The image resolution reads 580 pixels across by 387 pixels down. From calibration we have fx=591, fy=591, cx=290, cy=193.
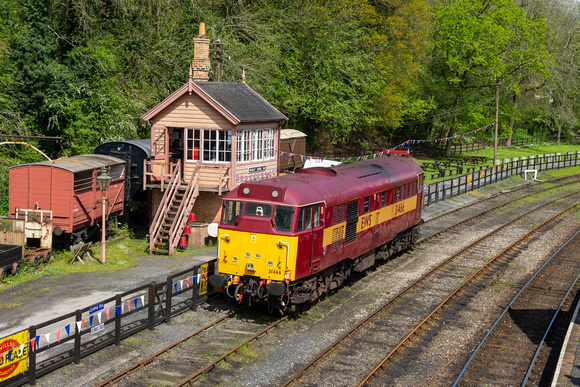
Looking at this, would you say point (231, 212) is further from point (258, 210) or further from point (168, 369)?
point (168, 369)

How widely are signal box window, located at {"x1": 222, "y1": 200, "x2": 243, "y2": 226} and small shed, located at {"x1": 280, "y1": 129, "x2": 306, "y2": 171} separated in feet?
68.2

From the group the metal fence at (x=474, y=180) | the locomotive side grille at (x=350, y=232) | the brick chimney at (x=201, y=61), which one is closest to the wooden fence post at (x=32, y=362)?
the locomotive side grille at (x=350, y=232)

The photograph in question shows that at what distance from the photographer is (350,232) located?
17.5m

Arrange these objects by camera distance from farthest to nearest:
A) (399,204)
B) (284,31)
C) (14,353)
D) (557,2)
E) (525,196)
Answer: (557,2)
(284,31)
(525,196)
(399,204)
(14,353)

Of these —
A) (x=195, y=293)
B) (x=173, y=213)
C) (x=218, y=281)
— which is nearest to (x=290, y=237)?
(x=218, y=281)

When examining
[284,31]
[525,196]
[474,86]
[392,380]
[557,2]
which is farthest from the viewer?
[557,2]

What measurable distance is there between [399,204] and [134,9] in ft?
65.7

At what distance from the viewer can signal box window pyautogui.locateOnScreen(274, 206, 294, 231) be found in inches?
577

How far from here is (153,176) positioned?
24.7 meters

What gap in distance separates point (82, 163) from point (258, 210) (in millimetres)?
10376

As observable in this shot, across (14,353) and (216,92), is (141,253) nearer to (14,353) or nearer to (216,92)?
(216,92)

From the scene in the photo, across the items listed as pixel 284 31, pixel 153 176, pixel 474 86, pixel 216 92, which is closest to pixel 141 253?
pixel 153 176

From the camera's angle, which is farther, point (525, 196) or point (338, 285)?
point (525, 196)

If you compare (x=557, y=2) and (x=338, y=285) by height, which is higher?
(x=557, y=2)
